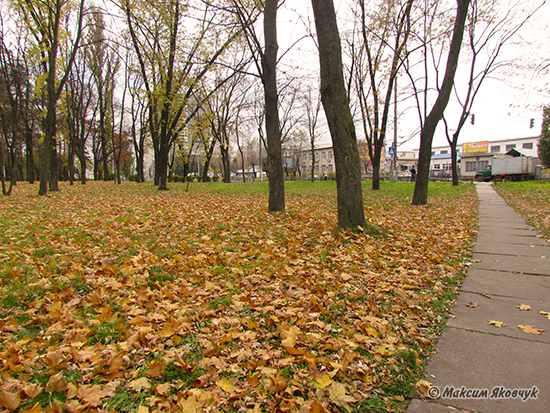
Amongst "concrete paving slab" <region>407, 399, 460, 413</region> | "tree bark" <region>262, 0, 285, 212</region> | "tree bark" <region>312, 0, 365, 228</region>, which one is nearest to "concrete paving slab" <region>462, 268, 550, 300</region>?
"concrete paving slab" <region>407, 399, 460, 413</region>

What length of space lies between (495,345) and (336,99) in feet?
14.3

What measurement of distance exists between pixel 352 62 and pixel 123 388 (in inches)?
736

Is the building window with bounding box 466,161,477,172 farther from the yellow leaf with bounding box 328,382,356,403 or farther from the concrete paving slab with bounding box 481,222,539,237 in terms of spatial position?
the yellow leaf with bounding box 328,382,356,403

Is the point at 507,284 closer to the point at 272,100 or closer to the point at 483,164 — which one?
the point at 272,100

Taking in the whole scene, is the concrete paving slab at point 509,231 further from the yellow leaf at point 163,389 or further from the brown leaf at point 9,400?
the brown leaf at point 9,400

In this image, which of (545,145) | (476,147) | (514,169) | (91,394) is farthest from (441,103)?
(476,147)

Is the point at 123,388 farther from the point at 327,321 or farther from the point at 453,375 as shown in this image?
the point at 453,375

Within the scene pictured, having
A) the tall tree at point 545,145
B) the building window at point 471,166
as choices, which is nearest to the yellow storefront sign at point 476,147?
the building window at point 471,166

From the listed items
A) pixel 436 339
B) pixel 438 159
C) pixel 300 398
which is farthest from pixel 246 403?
pixel 438 159

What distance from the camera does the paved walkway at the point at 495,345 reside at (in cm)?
171

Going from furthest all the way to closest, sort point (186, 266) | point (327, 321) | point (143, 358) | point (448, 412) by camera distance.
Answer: point (186, 266) < point (327, 321) < point (143, 358) < point (448, 412)

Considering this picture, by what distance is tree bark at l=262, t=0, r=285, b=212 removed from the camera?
296 inches

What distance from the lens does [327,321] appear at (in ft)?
8.57

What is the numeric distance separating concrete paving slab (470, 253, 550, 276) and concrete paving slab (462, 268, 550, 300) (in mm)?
209
